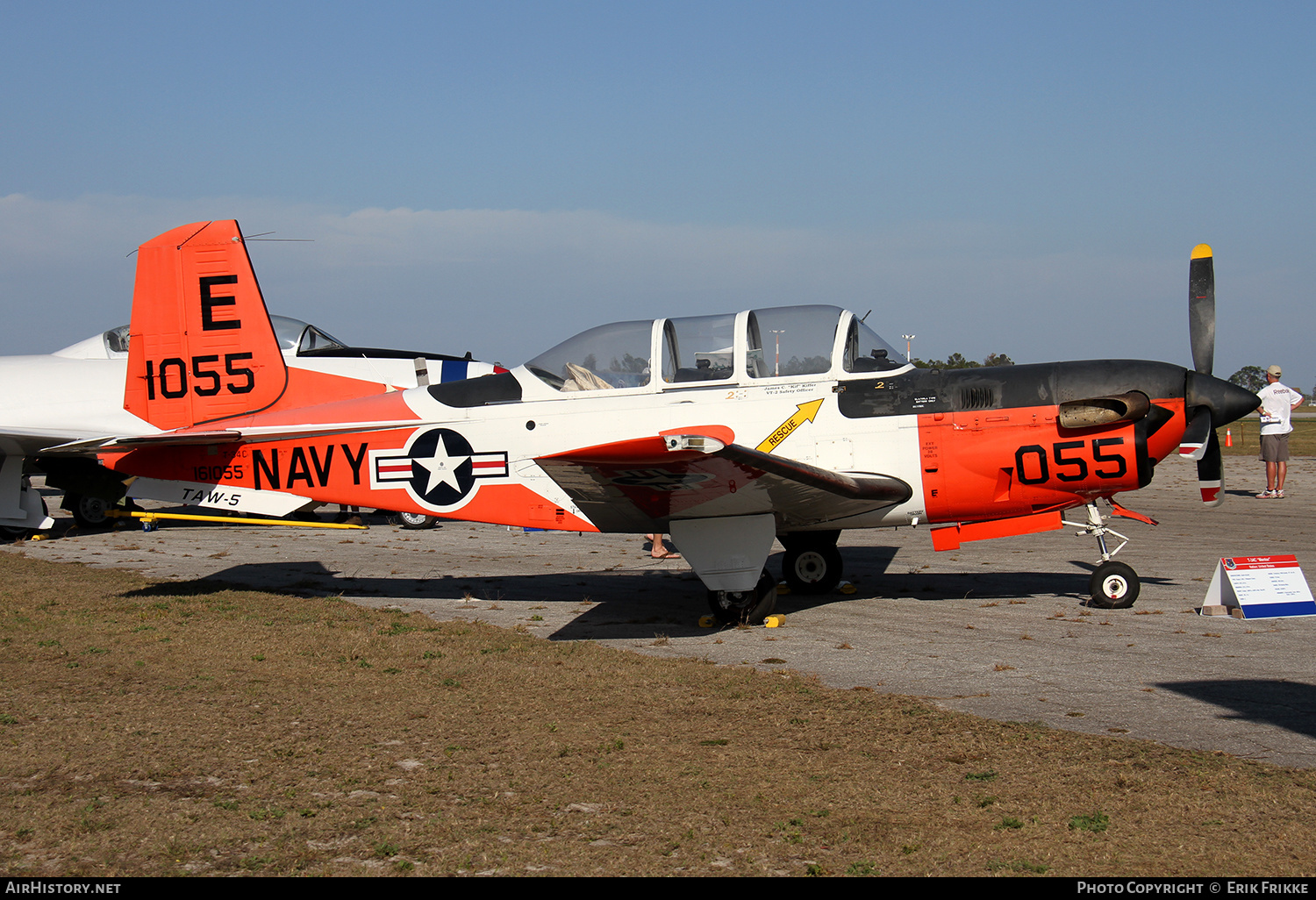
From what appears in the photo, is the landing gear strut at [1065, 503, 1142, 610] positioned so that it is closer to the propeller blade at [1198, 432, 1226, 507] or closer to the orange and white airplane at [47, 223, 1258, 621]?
the orange and white airplane at [47, 223, 1258, 621]

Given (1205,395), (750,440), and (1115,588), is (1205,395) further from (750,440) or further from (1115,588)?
(750,440)

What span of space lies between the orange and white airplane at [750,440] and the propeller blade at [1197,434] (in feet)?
0.06

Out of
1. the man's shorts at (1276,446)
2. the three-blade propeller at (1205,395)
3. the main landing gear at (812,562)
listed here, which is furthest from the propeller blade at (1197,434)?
the man's shorts at (1276,446)

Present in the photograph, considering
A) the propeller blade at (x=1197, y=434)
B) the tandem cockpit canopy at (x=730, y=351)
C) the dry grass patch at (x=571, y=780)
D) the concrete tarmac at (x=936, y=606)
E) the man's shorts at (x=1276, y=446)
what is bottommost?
the concrete tarmac at (x=936, y=606)

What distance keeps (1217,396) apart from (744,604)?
14.6 ft

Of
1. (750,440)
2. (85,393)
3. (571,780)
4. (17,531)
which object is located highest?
(85,393)

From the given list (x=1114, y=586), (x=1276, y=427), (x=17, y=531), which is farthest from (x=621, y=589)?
(x=1276, y=427)

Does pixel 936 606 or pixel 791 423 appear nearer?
pixel 791 423

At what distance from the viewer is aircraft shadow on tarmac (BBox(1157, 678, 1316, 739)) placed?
508 centimetres

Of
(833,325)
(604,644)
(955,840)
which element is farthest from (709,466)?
(955,840)

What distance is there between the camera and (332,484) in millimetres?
9305

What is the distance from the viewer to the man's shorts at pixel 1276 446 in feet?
58.2

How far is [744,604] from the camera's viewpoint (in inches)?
324

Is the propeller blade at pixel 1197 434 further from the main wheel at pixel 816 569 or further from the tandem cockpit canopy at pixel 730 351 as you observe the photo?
the main wheel at pixel 816 569
